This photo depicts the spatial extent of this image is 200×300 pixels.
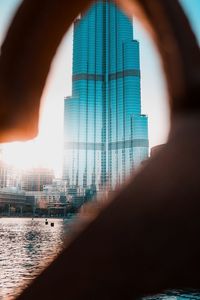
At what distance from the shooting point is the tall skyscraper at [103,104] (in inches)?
5315

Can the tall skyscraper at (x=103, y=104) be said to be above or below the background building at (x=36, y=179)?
above

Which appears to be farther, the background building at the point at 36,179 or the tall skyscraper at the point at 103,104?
the background building at the point at 36,179

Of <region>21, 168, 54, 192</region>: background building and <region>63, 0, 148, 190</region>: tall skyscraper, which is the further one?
<region>21, 168, 54, 192</region>: background building

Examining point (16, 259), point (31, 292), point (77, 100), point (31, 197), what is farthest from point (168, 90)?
point (77, 100)

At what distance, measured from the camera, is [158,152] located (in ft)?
2.14

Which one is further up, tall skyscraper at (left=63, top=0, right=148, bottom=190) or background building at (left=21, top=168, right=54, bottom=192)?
tall skyscraper at (left=63, top=0, right=148, bottom=190)

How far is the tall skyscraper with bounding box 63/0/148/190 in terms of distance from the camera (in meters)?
135

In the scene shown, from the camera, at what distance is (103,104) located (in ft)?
457

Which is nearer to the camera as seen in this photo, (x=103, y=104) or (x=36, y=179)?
(x=103, y=104)

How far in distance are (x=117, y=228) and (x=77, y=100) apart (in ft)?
462

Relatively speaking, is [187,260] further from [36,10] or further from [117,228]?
[36,10]

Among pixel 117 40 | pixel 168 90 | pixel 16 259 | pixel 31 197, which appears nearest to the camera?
pixel 168 90

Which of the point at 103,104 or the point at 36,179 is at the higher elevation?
the point at 103,104

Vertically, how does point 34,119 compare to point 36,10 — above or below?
below
